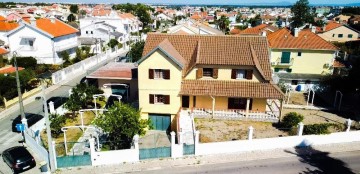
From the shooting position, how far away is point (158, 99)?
1214 inches

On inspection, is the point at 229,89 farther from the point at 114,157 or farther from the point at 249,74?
the point at 114,157

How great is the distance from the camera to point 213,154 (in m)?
25.7

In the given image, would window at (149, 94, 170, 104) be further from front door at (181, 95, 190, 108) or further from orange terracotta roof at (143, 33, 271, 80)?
orange terracotta roof at (143, 33, 271, 80)

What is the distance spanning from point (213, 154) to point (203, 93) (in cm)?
760

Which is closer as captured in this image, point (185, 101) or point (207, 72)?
point (207, 72)

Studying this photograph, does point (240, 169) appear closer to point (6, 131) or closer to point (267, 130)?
point (267, 130)

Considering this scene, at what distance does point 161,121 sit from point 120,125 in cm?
723

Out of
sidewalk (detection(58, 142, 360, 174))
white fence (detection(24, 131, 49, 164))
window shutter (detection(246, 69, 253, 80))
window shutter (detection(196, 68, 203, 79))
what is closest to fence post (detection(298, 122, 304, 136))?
sidewalk (detection(58, 142, 360, 174))

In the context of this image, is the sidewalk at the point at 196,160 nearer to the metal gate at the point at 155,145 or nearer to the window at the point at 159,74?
the metal gate at the point at 155,145

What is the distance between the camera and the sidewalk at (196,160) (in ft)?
77.8

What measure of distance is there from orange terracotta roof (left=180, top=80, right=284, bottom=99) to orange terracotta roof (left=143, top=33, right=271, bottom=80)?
144 centimetres

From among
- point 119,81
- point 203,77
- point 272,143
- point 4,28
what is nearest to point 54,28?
point 4,28

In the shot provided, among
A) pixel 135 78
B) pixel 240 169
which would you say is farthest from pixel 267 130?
pixel 135 78

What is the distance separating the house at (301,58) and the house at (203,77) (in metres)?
12.5
